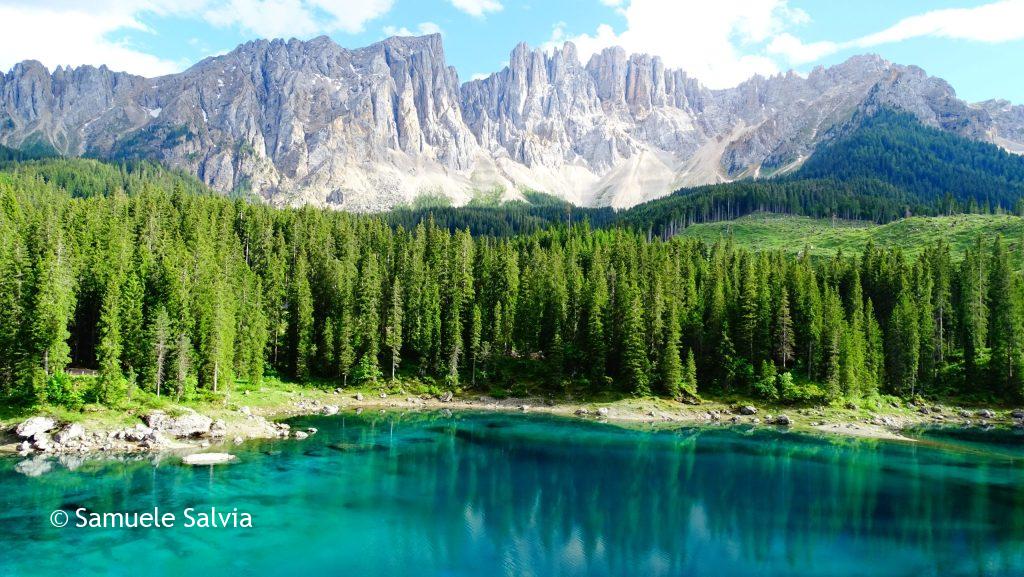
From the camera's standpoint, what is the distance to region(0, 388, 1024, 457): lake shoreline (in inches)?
2008

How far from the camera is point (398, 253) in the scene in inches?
4380

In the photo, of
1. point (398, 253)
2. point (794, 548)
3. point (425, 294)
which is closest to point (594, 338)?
point (425, 294)

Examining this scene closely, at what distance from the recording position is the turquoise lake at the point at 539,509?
1251 inches

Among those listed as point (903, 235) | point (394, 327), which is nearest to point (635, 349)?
point (394, 327)

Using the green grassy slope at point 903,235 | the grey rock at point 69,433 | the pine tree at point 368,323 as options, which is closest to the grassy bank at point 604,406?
the pine tree at point 368,323

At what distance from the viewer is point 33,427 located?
49.6m

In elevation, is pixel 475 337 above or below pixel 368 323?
below

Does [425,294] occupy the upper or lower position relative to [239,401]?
upper

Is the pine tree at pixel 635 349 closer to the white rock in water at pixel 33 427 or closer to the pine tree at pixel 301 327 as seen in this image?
the pine tree at pixel 301 327

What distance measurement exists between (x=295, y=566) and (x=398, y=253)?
8400cm

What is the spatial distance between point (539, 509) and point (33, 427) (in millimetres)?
42053

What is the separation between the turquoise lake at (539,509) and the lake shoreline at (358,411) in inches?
181

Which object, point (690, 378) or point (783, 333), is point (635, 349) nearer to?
point (690, 378)

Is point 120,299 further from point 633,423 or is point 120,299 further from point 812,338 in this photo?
point 812,338
